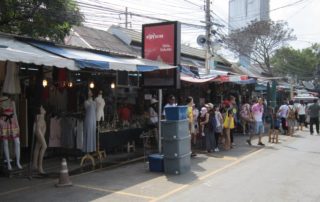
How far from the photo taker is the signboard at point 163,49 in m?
13.2

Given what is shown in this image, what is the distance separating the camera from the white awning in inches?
306

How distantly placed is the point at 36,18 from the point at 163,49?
216 inches

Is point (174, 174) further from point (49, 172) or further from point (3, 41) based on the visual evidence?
point (3, 41)

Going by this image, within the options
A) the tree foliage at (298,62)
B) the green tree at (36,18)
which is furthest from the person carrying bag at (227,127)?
the tree foliage at (298,62)

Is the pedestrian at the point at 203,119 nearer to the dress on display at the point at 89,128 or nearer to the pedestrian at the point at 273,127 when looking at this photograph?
the dress on display at the point at 89,128

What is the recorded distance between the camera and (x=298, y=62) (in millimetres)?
62219

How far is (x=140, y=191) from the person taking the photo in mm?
8758

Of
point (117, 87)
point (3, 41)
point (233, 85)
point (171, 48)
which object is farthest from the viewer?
point (233, 85)

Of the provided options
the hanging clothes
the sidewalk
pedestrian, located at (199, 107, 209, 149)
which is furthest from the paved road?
the hanging clothes

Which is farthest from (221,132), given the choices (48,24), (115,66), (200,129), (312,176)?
(48,24)

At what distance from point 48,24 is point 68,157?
19.3ft


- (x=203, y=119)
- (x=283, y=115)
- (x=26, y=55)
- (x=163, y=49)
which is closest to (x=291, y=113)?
(x=283, y=115)

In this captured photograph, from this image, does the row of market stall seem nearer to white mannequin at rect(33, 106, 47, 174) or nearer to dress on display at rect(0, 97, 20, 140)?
white mannequin at rect(33, 106, 47, 174)

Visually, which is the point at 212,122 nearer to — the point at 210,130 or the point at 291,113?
the point at 210,130
